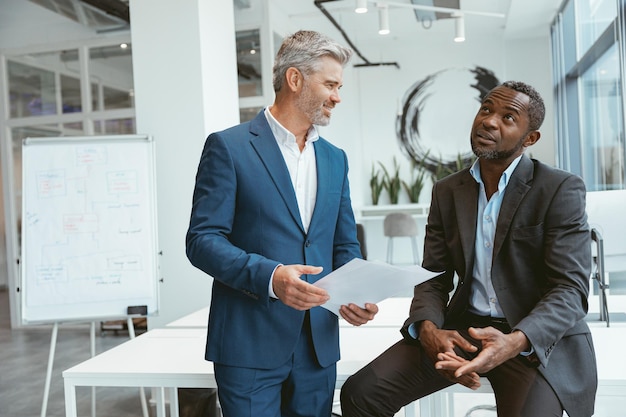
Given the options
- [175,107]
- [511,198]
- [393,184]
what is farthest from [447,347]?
[393,184]

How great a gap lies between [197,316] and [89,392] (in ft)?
5.19

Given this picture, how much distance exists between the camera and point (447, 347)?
67.7 inches

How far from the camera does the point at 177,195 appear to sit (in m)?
4.13

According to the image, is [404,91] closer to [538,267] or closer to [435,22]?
[435,22]

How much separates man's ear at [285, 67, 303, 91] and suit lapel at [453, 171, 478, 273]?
2.06 feet

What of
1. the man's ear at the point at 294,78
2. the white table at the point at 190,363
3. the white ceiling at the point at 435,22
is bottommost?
the white table at the point at 190,363

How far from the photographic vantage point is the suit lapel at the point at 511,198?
1.81 meters

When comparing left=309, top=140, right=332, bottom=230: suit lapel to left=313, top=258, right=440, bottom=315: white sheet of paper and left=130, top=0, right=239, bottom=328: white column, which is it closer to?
left=313, top=258, right=440, bottom=315: white sheet of paper

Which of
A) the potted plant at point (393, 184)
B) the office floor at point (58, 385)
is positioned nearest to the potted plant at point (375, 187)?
the potted plant at point (393, 184)

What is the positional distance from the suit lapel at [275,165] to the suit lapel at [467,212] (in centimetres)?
54

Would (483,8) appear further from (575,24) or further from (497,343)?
(497,343)

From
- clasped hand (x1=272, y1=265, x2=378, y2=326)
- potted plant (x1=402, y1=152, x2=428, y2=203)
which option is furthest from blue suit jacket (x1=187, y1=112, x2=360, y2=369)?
potted plant (x1=402, y1=152, x2=428, y2=203)

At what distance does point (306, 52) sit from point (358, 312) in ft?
2.32

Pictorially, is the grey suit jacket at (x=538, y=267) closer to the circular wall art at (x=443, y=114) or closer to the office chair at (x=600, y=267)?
the office chair at (x=600, y=267)
